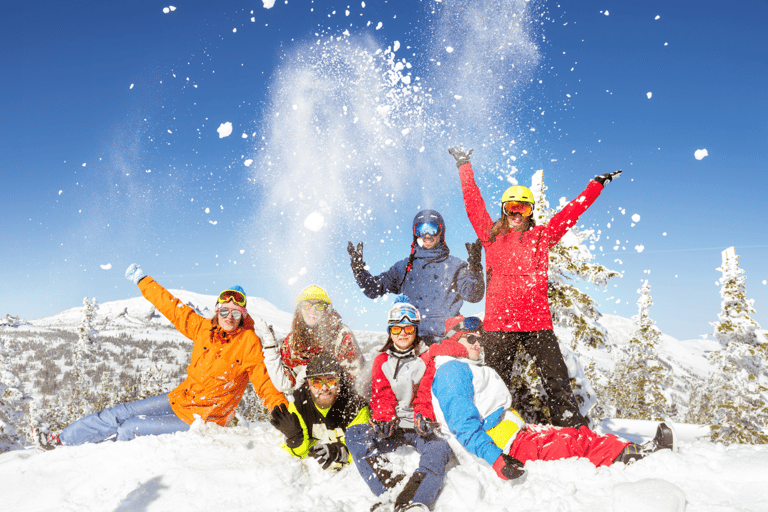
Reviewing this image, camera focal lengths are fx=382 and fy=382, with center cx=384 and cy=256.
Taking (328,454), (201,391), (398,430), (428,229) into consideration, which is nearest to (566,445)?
(398,430)

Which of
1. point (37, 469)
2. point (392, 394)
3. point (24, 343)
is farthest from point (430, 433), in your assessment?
point (24, 343)

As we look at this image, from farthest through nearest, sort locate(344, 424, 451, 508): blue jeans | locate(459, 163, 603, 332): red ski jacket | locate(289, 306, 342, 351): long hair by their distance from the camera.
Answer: locate(289, 306, 342, 351): long hair < locate(459, 163, 603, 332): red ski jacket < locate(344, 424, 451, 508): blue jeans

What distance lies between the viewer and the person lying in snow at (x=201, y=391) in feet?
17.3

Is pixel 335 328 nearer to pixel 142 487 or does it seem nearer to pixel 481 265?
pixel 481 265

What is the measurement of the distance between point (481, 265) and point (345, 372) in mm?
2531

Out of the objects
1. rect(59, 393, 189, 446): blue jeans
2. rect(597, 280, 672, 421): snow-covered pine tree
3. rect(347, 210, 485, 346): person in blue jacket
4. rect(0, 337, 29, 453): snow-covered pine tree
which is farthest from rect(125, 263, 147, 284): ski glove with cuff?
rect(597, 280, 672, 421): snow-covered pine tree

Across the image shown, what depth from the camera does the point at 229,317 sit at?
5.40 meters

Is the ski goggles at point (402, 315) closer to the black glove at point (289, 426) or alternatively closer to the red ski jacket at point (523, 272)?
the red ski jacket at point (523, 272)

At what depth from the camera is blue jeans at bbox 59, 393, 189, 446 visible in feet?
17.3

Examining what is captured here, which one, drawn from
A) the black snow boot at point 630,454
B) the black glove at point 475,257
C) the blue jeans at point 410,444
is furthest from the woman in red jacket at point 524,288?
the blue jeans at point 410,444

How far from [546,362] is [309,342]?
321 centimetres

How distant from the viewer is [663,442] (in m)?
3.62

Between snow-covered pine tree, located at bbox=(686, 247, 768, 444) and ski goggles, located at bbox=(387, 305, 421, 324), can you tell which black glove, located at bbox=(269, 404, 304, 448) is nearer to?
ski goggles, located at bbox=(387, 305, 421, 324)

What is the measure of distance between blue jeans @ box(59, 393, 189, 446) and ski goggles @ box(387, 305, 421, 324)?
10.9 feet
